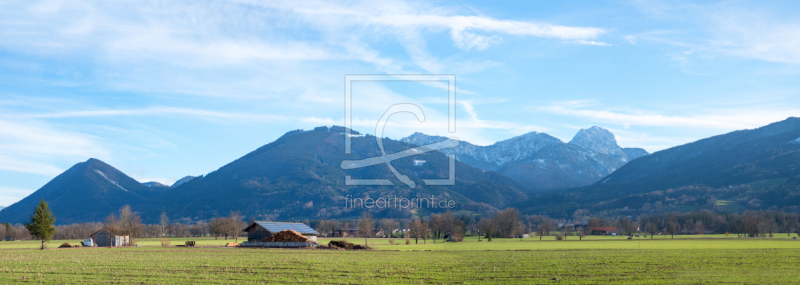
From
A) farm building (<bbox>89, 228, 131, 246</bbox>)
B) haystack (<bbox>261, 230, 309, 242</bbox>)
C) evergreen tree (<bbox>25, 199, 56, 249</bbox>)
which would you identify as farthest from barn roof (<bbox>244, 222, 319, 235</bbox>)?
evergreen tree (<bbox>25, 199, 56, 249</bbox>)

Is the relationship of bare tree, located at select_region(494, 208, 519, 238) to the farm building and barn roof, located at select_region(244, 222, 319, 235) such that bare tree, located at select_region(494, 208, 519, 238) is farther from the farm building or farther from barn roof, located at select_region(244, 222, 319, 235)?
the farm building

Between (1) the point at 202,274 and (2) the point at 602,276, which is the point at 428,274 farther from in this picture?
(1) the point at 202,274

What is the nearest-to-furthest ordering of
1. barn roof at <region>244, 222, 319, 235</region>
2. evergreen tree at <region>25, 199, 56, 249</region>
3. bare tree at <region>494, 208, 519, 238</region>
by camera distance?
1. evergreen tree at <region>25, 199, 56, 249</region>
2. barn roof at <region>244, 222, 319, 235</region>
3. bare tree at <region>494, 208, 519, 238</region>

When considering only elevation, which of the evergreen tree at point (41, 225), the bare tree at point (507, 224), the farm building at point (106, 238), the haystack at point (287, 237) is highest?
the evergreen tree at point (41, 225)

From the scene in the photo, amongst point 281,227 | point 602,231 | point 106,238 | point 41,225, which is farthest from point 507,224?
point 41,225

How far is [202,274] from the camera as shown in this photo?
103 ft

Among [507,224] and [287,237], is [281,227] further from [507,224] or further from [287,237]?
[507,224]

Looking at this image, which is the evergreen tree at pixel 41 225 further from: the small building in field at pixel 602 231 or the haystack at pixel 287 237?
the small building in field at pixel 602 231

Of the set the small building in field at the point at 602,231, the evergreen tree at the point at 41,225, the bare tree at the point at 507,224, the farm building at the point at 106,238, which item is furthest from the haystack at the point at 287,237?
the small building in field at the point at 602,231

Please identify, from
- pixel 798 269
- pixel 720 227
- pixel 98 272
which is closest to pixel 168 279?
pixel 98 272

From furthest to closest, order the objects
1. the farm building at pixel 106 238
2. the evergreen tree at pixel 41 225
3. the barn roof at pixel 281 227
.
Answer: the farm building at pixel 106 238, the barn roof at pixel 281 227, the evergreen tree at pixel 41 225

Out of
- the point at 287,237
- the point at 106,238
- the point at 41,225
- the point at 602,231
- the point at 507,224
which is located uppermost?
the point at 41,225

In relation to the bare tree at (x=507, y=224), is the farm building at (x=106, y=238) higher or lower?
higher

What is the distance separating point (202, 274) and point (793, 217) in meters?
187
